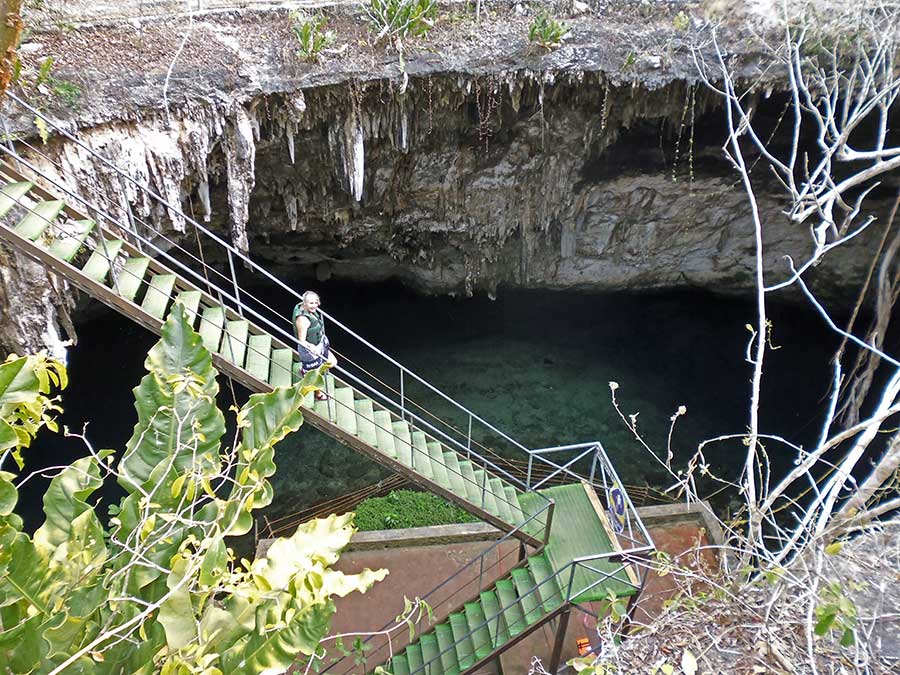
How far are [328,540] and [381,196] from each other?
326 inches

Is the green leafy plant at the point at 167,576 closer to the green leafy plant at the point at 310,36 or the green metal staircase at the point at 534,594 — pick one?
the green metal staircase at the point at 534,594

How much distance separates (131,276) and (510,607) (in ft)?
14.8

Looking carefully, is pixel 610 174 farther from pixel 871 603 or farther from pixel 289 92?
pixel 871 603

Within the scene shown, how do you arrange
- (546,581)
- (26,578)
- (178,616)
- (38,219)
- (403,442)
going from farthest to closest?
(403,442) → (546,581) → (38,219) → (26,578) → (178,616)

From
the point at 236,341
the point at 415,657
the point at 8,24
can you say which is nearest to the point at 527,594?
the point at 415,657

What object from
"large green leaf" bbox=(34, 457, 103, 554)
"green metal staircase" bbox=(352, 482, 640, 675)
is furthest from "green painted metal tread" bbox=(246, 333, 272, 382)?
"green metal staircase" bbox=(352, 482, 640, 675)

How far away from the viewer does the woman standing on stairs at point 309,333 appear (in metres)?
5.30

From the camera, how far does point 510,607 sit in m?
5.30

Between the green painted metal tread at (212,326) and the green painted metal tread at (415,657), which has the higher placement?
the green painted metal tread at (212,326)

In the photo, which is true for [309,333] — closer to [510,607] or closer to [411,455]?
[411,455]

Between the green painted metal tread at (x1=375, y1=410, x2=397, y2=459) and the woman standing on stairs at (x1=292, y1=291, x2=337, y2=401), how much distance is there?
→ 65 cm

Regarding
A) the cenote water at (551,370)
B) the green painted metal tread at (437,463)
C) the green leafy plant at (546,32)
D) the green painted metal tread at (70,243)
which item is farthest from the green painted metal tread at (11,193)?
the green leafy plant at (546,32)

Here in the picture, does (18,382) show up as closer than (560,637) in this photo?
Yes

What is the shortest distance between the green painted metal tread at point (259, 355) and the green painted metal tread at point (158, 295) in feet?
2.64
